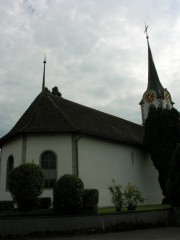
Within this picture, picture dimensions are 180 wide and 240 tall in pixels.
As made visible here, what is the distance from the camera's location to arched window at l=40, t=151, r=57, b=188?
65.1ft

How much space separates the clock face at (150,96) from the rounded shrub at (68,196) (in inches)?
1058

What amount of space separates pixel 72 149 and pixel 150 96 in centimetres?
2155

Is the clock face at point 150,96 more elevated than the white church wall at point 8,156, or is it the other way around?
the clock face at point 150,96

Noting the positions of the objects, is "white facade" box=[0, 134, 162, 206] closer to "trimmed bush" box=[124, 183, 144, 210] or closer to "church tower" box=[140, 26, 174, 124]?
"trimmed bush" box=[124, 183, 144, 210]

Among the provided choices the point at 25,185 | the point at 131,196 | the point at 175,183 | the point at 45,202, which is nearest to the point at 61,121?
the point at 45,202

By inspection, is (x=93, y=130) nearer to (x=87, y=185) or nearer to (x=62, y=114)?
(x=62, y=114)

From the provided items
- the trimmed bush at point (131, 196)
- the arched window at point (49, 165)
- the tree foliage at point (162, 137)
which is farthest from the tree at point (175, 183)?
the tree foliage at point (162, 137)

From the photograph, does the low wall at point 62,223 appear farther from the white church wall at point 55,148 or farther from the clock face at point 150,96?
the clock face at point 150,96

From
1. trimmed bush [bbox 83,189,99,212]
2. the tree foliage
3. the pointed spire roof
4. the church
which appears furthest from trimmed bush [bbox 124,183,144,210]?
the pointed spire roof

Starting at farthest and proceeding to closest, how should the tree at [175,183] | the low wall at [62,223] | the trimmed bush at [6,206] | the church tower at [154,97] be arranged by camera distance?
1. the church tower at [154,97]
2. the trimmed bush at [6,206]
3. the tree at [175,183]
4. the low wall at [62,223]

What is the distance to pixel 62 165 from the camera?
1986cm

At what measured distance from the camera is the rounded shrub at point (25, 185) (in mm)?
13984

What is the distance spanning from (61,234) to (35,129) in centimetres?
939

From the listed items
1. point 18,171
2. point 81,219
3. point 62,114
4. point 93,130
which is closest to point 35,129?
point 62,114
